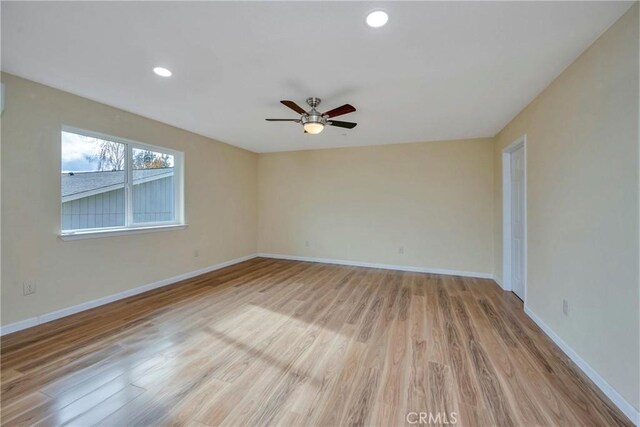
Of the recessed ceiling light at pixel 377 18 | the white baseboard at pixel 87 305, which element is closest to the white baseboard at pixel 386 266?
the white baseboard at pixel 87 305

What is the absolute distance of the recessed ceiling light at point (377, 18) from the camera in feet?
5.13

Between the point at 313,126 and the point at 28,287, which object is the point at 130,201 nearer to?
the point at 28,287

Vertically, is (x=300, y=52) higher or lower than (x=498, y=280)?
higher

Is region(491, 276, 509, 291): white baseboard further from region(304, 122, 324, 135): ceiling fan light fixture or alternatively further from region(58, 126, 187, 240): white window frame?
region(58, 126, 187, 240): white window frame

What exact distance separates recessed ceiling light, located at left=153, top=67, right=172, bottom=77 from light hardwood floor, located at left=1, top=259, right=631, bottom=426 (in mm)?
2409

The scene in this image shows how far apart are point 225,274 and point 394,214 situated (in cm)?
330

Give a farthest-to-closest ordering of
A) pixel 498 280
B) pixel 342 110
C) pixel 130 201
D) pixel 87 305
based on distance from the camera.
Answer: pixel 498 280
pixel 130 201
pixel 87 305
pixel 342 110

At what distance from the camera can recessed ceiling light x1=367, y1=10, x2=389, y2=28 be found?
5.13 ft

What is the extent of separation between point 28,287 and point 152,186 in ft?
5.70

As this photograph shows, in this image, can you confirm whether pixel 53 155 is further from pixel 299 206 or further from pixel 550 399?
pixel 550 399

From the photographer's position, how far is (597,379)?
1.74 m

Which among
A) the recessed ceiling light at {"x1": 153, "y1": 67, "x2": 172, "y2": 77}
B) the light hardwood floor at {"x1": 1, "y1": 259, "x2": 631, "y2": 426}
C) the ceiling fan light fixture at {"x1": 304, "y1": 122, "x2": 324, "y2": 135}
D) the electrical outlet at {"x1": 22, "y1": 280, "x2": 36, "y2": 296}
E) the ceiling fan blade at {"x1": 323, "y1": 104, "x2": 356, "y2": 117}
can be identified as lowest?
the light hardwood floor at {"x1": 1, "y1": 259, "x2": 631, "y2": 426}

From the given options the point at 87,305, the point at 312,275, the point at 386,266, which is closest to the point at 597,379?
the point at 386,266

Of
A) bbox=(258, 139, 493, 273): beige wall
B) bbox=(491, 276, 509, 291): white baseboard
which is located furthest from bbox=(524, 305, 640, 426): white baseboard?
bbox=(258, 139, 493, 273): beige wall
